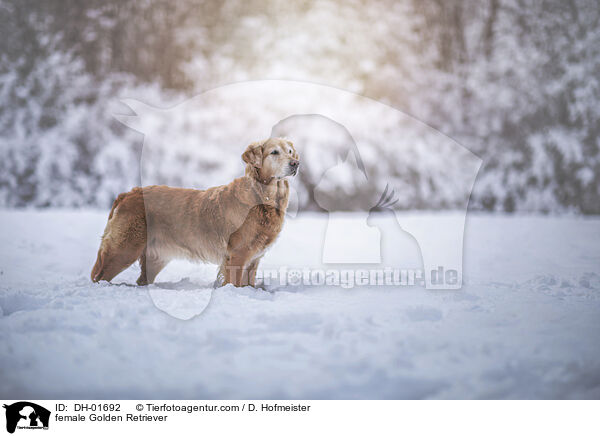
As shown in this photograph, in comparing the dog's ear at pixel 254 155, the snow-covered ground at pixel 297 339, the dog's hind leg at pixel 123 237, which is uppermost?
the dog's ear at pixel 254 155

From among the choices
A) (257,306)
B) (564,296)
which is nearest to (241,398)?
(257,306)

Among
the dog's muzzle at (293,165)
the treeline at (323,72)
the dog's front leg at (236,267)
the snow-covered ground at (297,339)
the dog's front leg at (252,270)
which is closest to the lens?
the snow-covered ground at (297,339)

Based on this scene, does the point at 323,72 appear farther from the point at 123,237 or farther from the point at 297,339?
the point at 297,339

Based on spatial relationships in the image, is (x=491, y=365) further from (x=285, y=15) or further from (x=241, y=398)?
(x=285, y=15)

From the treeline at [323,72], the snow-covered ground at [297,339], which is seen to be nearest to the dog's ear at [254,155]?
the snow-covered ground at [297,339]

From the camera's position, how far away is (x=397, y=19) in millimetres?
4938

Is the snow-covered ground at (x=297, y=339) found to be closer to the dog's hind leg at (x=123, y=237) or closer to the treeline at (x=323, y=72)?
the dog's hind leg at (x=123, y=237)

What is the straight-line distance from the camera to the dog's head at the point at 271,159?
1.87 meters

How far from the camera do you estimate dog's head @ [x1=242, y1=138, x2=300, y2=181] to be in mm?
1870
